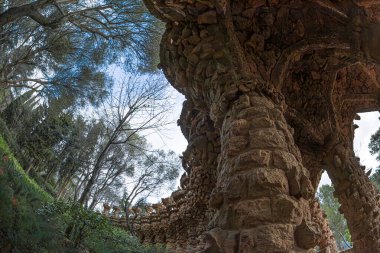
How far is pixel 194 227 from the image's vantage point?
7.01 metres

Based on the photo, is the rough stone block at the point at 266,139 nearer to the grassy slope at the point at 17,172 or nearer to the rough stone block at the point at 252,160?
the rough stone block at the point at 252,160

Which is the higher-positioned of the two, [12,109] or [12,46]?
[12,46]

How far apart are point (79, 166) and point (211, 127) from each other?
9774 mm

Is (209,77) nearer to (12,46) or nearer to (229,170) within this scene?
(229,170)

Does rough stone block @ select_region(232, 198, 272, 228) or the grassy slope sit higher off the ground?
the grassy slope

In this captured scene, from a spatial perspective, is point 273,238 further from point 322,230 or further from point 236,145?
point 322,230

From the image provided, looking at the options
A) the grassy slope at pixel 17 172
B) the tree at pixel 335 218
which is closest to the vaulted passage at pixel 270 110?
the grassy slope at pixel 17 172

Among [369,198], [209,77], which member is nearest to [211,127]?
[209,77]

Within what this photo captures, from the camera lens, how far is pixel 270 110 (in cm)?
280

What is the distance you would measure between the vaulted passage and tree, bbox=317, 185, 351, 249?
15.5 meters

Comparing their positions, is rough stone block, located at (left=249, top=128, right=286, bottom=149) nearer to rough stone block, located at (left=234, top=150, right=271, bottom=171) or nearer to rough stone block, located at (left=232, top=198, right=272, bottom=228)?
rough stone block, located at (left=234, top=150, right=271, bottom=171)

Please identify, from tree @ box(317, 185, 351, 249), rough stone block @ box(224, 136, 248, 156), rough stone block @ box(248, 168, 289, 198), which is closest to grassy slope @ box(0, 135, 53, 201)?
rough stone block @ box(224, 136, 248, 156)

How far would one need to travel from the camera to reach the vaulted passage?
2148mm

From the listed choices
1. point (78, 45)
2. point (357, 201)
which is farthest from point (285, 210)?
point (78, 45)
